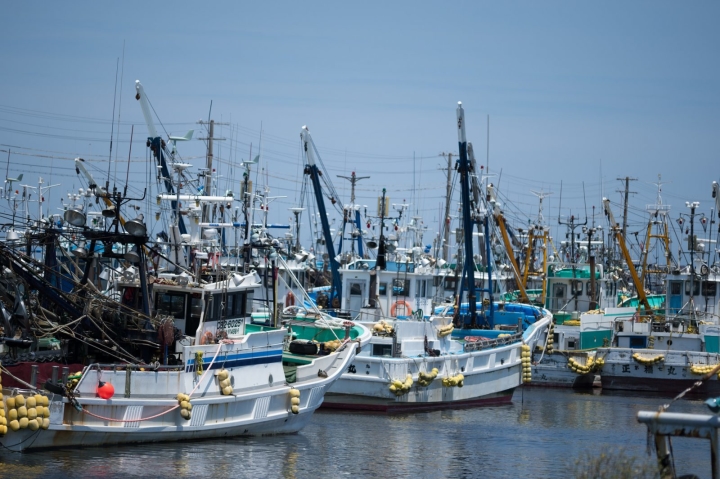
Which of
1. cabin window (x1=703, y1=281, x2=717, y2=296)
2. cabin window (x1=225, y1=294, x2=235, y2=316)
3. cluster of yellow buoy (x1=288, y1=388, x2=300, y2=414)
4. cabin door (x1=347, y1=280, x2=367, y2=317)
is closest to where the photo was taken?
cluster of yellow buoy (x1=288, y1=388, x2=300, y2=414)

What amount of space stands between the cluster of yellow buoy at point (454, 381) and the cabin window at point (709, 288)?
643 inches

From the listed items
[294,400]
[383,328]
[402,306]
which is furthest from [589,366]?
[294,400]

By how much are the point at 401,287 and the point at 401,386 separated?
25.1 ft

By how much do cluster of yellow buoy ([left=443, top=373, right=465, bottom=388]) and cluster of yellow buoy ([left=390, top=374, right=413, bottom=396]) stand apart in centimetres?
211

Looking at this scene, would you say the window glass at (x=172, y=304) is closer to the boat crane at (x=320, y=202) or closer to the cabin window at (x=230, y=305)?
the cabin window at (x=230, y=305)

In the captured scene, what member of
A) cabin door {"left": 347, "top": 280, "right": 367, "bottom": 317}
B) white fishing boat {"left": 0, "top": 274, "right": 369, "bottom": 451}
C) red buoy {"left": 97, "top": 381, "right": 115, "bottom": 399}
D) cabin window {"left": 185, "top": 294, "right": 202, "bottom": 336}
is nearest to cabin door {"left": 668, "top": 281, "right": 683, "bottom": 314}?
cabin door {"left": 347, "top": 280, "right": 367, "bottom": 317}

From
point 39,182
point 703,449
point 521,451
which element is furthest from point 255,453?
point 39,182

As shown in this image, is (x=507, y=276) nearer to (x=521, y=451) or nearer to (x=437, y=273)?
(x=437, y=273)

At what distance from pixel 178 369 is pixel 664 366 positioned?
23.2 meters

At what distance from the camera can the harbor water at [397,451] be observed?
1909cm

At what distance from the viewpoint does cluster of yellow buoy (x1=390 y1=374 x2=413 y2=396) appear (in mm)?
28953

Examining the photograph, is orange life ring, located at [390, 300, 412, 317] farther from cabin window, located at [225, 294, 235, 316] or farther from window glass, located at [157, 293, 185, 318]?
window glass, located at [157, 293, 185, 318]

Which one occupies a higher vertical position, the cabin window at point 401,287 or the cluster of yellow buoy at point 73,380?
the cabin window at point 401,287

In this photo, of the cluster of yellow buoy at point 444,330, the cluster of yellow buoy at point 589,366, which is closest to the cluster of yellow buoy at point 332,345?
the cluster of yellow buoy at point 444,330
